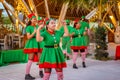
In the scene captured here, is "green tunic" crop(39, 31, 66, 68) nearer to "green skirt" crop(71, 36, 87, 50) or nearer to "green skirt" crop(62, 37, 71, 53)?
"green skirt" crop(71, 36, 87, 50)

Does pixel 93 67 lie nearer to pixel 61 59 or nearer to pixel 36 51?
pixel 36 51

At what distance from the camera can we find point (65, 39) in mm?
9523

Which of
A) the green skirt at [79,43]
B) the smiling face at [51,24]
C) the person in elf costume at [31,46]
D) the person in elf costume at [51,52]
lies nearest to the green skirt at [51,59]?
the person in elf costume at [51,52]

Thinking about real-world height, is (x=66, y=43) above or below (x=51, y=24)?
below

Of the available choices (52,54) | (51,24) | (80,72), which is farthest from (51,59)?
(80,72)

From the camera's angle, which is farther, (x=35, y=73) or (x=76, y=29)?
(x=76, y=29)

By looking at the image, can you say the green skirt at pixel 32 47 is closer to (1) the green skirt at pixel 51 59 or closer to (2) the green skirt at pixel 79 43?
(1) the green skirt at pixel 51 59

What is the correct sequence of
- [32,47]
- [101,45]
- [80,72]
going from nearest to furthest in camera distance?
[32,47]
[80,72]
[101,45]

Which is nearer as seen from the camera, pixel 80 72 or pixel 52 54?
pixel 52 54

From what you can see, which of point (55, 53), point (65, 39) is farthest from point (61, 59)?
point (65, 39)

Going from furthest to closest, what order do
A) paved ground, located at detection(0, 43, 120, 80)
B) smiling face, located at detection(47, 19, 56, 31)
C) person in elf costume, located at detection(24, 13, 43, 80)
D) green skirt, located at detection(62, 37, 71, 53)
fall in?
green skirt, located at detection(62, 37, 71, 53) < paved ground, located at detection(0, 43, 120, 80) < person in elf costume, located at detection(24, 13, 43, 80) < smiling face, located at detection(47, 19, 56, 31)

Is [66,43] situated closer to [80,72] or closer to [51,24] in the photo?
→ [80,72]

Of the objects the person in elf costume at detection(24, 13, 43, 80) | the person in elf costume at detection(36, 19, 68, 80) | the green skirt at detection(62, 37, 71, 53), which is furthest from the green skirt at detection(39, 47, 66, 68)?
the green skirt at detection(62, 37, 71, 53)

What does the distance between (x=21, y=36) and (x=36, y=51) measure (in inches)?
213
